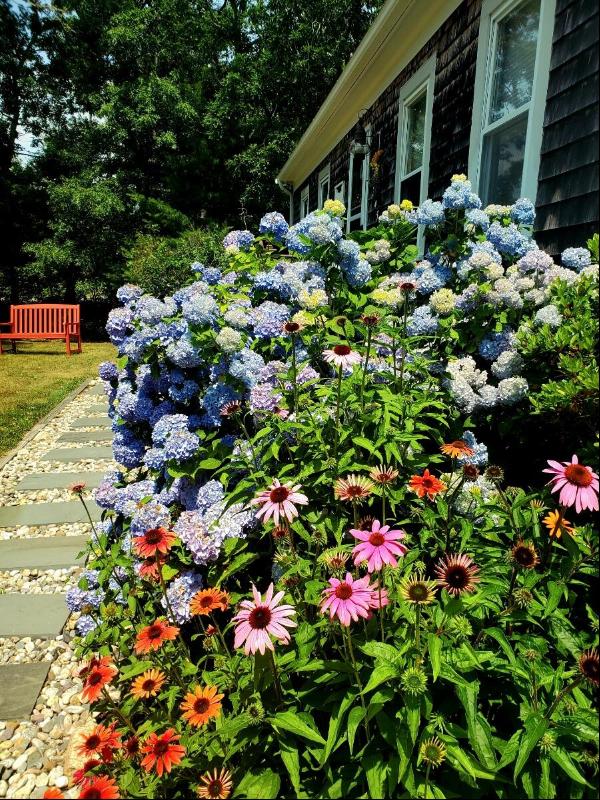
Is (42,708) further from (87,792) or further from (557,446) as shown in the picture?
(557,446)

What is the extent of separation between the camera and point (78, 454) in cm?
510

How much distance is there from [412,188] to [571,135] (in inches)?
132

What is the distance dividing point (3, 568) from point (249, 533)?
191cm

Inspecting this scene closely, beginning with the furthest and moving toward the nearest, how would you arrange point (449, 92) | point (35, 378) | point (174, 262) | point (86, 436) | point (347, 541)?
point (174, 262)
point (35, 378)
point (86, 436)
point (449, 92)
point (347, 541)

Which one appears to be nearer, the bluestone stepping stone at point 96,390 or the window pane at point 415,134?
the window pane at point 415,134

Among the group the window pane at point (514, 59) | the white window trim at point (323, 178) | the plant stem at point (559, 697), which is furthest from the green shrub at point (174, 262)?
the plant stem at point (559, 697)

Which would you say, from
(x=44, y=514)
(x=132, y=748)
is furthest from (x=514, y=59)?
(x=44, y=514)

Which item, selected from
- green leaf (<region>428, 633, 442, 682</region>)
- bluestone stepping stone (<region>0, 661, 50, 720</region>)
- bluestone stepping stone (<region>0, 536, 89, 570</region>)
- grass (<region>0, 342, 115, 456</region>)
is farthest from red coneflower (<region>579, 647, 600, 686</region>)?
grass (<region>0, 342, 115, 456</region>)

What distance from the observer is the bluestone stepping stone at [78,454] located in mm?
4992

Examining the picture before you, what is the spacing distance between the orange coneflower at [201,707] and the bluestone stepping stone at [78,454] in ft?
12.3

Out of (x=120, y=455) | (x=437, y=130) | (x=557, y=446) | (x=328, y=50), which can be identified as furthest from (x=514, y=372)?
(x=328, y=50)

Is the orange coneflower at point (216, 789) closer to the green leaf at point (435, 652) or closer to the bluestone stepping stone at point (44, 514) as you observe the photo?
the green leaf at point (435, 652)

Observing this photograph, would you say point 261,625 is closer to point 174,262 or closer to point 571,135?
point 571,135

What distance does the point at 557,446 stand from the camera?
243cm
